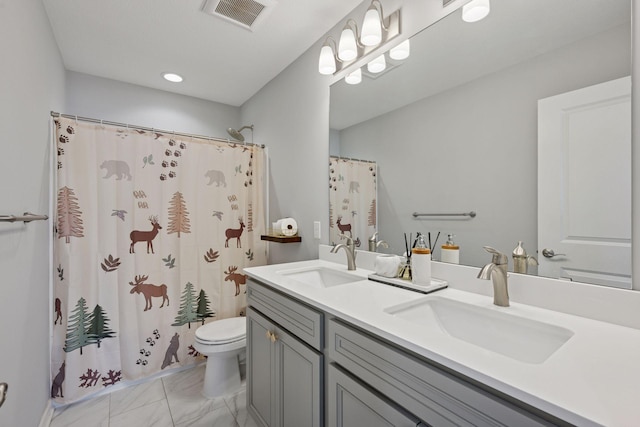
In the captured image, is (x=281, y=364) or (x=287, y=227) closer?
(x=281, y=364)

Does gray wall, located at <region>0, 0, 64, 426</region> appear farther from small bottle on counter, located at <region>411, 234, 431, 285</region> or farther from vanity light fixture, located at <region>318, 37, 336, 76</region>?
small bottle on counter, located at <region>411, 234, 431, 285</region>

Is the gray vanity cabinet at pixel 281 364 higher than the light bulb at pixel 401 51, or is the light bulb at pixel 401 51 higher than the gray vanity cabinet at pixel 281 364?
the light bulb at pixel 401 51

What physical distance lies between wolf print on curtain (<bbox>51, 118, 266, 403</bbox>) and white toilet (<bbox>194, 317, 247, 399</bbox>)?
1.31ft

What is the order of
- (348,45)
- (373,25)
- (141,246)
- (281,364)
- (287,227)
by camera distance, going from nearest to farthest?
(281,364), (373,25), (348,45), (141,246), (287,227)

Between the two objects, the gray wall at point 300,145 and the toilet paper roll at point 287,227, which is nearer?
the gray wall at point 300,145

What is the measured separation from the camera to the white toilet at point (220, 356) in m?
1.88

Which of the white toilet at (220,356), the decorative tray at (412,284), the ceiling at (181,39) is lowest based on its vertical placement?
the white toilet at (220,356)

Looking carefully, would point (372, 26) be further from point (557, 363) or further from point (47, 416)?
point (47, 416)

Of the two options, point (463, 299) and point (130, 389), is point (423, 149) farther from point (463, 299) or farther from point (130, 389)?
point (130, 389)

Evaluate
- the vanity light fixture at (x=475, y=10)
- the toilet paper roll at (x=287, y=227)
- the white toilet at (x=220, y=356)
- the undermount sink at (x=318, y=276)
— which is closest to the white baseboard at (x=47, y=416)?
the white toilet at (x=220, y=356)

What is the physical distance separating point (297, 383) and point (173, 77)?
2587 millimetres

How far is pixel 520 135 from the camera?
42.5 inches

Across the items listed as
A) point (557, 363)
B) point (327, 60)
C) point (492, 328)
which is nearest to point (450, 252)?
point (492, 328)

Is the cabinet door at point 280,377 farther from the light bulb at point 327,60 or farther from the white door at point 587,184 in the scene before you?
the light bulb at point 327,60
